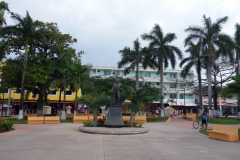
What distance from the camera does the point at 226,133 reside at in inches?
415

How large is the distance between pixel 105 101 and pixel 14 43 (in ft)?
54.1

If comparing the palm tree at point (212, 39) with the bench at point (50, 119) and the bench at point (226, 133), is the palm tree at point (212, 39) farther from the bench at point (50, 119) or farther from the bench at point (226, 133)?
the bench at point (50, 119)

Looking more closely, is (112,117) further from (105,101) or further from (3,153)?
(3,153)

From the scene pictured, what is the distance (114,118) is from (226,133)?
22.9 ft

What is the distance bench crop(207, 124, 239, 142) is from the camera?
34.4 ft

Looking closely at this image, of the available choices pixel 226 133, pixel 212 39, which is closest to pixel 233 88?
pixel 226 133

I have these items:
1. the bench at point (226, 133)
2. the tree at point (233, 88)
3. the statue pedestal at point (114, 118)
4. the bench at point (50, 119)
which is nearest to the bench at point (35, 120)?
the bench at point (50, 119)

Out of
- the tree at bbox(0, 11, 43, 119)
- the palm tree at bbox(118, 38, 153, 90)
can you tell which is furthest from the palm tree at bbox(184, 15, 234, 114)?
the tree at bbox(0, 11, 43, 119)

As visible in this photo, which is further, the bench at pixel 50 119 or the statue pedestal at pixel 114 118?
the bench at pixel 50 119

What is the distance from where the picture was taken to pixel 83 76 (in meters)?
25.1

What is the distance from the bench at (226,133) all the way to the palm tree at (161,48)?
17584 mm

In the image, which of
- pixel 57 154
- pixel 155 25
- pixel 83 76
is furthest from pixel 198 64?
pixel 57 154

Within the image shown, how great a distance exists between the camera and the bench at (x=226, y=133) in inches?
412

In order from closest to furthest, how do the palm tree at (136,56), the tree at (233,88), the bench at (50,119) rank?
the tree at (233,88)
the bench at (50,119)
the palm tree at (136,56)
